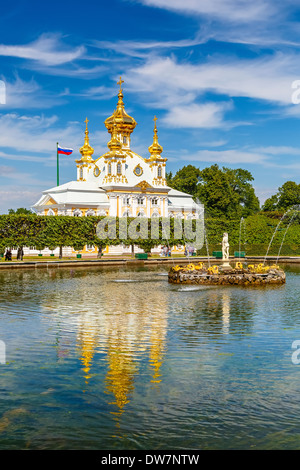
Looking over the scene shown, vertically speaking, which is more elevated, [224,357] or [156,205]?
[156,205]

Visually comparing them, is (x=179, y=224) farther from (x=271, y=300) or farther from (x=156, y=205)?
(x=271, y=300)

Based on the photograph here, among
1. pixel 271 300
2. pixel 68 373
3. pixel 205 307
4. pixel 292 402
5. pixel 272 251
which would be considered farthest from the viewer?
pixel 272 251

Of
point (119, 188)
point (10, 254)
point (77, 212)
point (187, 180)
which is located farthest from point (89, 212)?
point (187, 180)

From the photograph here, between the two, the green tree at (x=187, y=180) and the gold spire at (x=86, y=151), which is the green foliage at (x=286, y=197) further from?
the gold spire at (x=86, y=151)

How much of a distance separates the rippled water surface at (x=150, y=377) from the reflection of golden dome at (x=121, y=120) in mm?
79151

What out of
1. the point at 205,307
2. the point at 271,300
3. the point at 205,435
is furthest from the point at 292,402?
the point at 271,300

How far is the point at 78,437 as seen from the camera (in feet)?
31.1

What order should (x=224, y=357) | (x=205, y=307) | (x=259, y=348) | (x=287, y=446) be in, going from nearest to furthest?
(x=287, y=446) < (x=224, y=357) < (x=259, y=348) < (x=205, y=307)

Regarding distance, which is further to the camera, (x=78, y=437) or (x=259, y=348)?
(x=259, y=348)

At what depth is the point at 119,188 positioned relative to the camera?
89312 millimetres

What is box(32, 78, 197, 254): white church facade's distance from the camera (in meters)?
88.1

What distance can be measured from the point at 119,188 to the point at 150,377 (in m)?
77.4

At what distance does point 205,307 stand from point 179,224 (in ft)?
182

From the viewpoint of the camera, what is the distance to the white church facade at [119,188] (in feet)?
289
